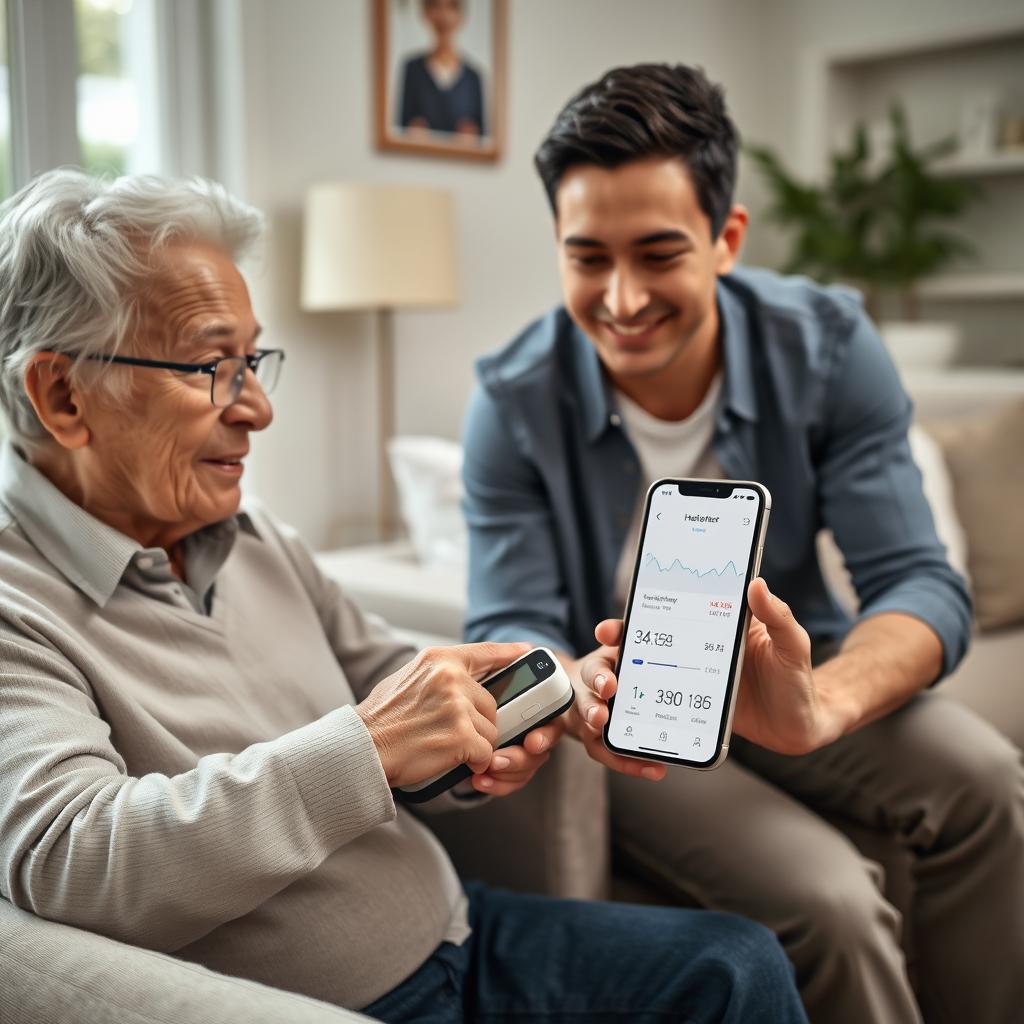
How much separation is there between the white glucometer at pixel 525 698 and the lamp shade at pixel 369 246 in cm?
178

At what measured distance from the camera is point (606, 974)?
106 cm

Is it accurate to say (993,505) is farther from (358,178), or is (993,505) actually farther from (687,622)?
(358,178)

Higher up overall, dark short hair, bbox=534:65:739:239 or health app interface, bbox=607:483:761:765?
dark short hair, bbox=534:65:739:239

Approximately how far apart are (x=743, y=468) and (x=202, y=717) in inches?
30.6

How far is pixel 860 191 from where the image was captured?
12.7 feet

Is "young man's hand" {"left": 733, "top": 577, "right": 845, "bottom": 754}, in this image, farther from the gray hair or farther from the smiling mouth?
the gray hair

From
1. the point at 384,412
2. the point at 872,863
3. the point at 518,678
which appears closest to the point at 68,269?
the point at 518,678

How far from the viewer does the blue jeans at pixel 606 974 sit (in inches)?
39.8

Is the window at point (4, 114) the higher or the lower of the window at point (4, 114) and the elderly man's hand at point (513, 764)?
the higher

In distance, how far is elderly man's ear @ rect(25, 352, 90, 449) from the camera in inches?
38.5

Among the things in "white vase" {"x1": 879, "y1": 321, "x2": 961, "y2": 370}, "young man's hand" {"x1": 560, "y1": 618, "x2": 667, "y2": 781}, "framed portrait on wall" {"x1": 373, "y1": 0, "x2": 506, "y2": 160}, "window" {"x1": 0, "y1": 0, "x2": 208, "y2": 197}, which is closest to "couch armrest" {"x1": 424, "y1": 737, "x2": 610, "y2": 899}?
"young man's hand" {"x1": 560, "y1": 618, "x2": 667, "y2": 781}

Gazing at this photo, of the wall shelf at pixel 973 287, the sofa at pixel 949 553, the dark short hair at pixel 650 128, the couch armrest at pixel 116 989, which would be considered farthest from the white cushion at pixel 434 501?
the wall shelf at pixel 973 287

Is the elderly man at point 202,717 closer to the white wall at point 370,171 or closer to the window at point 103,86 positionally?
the window at point 103,86

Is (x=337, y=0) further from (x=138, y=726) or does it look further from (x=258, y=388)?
(x=138, y=726)
